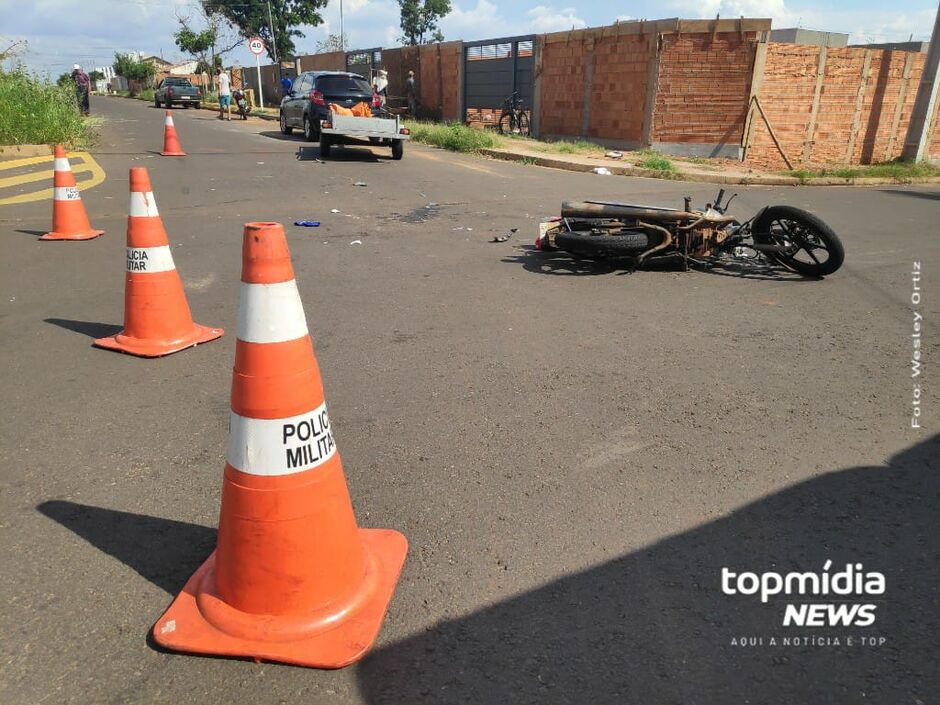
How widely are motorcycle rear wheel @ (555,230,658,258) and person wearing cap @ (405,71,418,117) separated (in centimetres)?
2374

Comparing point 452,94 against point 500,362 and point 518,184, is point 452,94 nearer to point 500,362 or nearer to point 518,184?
point 518,184

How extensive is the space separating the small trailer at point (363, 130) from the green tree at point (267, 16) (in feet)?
165

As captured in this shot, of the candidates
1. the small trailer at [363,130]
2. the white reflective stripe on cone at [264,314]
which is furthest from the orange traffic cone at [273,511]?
the small trailer at [363,130]

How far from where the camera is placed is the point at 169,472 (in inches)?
114

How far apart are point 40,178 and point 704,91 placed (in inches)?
566

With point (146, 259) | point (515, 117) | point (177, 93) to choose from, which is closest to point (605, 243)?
point (146, 259)

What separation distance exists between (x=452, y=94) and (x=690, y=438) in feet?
82.8

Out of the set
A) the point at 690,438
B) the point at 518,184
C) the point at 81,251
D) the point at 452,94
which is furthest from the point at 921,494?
the point at 452,94

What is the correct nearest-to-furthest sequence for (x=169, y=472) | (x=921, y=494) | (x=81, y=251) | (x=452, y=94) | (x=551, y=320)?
(x=921, y=494) < (x=169, y=472) < (x=551, y=320) < (x=81, y=251) < (x=452, y=94)

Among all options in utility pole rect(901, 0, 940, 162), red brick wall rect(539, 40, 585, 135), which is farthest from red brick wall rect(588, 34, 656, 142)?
utility pole rect(901, 0, 940, 162)

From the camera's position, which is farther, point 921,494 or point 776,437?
point 776,437

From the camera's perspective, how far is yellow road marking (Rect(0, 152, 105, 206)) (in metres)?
9.73

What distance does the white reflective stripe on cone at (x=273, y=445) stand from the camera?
202cm

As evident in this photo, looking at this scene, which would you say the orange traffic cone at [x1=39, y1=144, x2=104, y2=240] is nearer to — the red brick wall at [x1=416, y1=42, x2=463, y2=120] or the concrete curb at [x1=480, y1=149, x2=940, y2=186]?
the concrete curb at [x1=480, y1=149, x2=940, y2=186]
